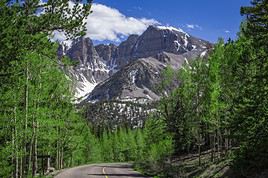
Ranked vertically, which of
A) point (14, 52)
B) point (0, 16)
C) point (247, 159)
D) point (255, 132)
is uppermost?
point (0, 16)

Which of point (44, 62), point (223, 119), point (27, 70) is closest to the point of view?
point (27, 70)

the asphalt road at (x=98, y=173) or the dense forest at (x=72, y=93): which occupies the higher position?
the dense forest at (x=72, y=93)

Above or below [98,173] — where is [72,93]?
above

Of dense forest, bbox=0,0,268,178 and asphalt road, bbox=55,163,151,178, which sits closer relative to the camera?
dense forest, bbox=0,0,268,178

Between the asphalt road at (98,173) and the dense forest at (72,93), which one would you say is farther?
the asphalt road at (98,173)

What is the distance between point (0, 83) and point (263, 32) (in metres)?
13.2

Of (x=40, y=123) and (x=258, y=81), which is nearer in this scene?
(x=258, y=81)

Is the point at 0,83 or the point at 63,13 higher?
the point at 63,13

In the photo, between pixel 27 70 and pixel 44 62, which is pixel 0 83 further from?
pixel 44 62

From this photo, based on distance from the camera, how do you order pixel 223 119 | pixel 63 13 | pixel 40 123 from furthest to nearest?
pixel 223 119, pixel 40 123, pixel 63 13

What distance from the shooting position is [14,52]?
14.6m

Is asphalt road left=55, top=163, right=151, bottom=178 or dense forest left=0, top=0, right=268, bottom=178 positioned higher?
dense forest left=0, top=0, right=268, bottom=178

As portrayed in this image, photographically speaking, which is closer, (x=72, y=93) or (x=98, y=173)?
(x=98, y=173)

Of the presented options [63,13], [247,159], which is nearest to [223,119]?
[247,159]
